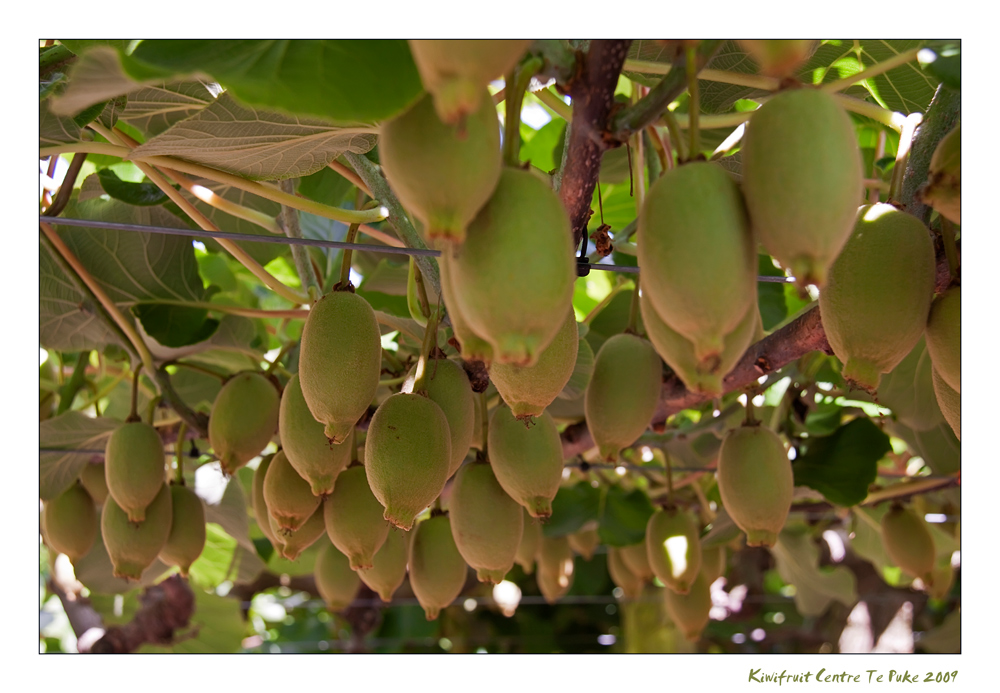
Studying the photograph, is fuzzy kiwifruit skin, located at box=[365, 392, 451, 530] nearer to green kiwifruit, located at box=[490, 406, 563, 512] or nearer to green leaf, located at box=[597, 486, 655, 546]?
green kiwifruit, located at box=[490, 406, 563, 512]

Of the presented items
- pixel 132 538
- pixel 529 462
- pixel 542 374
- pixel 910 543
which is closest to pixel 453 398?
pixel 529 462

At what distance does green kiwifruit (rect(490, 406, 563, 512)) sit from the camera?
0.64 metres

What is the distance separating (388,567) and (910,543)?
2.53 feet

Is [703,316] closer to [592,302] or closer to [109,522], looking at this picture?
[109,522]

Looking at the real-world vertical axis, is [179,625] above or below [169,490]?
below

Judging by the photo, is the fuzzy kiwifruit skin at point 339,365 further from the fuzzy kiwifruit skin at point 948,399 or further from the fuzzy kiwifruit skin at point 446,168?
the fuzzy kiwifruit skin at point 948,399

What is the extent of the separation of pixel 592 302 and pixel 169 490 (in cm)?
101

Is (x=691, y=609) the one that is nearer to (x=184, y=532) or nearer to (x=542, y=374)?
→ (x=184, y=532)

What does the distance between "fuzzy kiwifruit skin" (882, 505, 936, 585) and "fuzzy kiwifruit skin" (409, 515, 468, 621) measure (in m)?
0.71

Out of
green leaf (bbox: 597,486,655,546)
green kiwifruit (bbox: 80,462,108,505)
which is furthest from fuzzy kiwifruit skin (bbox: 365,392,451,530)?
green leaf (bbox: 597,486,655,546)

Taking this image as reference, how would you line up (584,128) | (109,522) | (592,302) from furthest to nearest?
(592,302), (109,522), (584,128)

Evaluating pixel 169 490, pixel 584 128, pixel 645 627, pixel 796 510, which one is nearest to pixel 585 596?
pixel 645 627

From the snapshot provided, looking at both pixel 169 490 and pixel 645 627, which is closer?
pixel 169 490

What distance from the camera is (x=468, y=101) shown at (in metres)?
0.31
